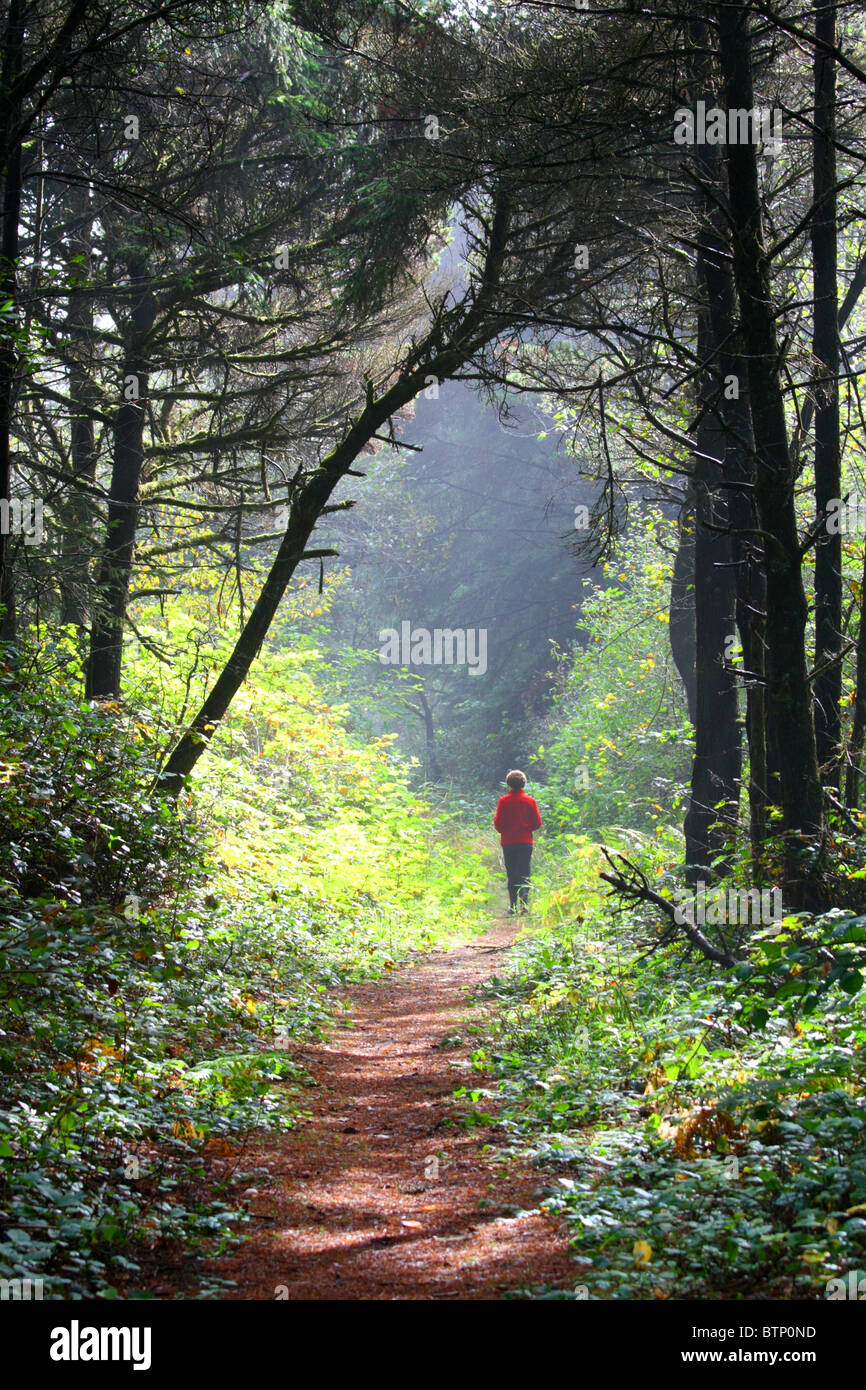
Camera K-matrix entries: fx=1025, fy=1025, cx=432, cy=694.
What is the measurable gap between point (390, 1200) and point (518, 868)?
458 inches

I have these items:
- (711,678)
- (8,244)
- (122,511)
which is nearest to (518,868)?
(711,678)

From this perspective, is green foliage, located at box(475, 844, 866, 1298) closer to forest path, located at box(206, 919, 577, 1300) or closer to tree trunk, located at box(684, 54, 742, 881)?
forest path, located at box(206, 919, 577, 1300)

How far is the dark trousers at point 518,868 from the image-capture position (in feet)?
51.2

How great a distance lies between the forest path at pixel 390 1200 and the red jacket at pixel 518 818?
8192 millimetres

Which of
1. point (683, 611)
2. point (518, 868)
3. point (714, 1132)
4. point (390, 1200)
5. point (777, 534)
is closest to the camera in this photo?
point (714, 1132)

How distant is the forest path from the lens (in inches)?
132

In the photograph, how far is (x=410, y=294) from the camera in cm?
1100

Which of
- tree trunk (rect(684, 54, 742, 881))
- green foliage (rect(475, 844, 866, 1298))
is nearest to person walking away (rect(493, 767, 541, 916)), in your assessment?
tree trunk (rect(684, 54, 742, 881))

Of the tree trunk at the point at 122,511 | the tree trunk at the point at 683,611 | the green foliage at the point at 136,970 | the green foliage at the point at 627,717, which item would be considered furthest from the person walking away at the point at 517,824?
the tree trunk at the point at 122,511

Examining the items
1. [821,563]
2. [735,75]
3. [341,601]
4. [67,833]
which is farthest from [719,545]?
[341,601]

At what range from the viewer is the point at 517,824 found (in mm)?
15312

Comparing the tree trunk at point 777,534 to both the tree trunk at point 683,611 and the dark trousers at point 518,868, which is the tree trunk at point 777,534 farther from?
the dark trousers at point 518,868

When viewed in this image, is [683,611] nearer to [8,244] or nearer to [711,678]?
[711,678]

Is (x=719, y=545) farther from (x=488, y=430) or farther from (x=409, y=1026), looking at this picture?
(x=488, y=430)
